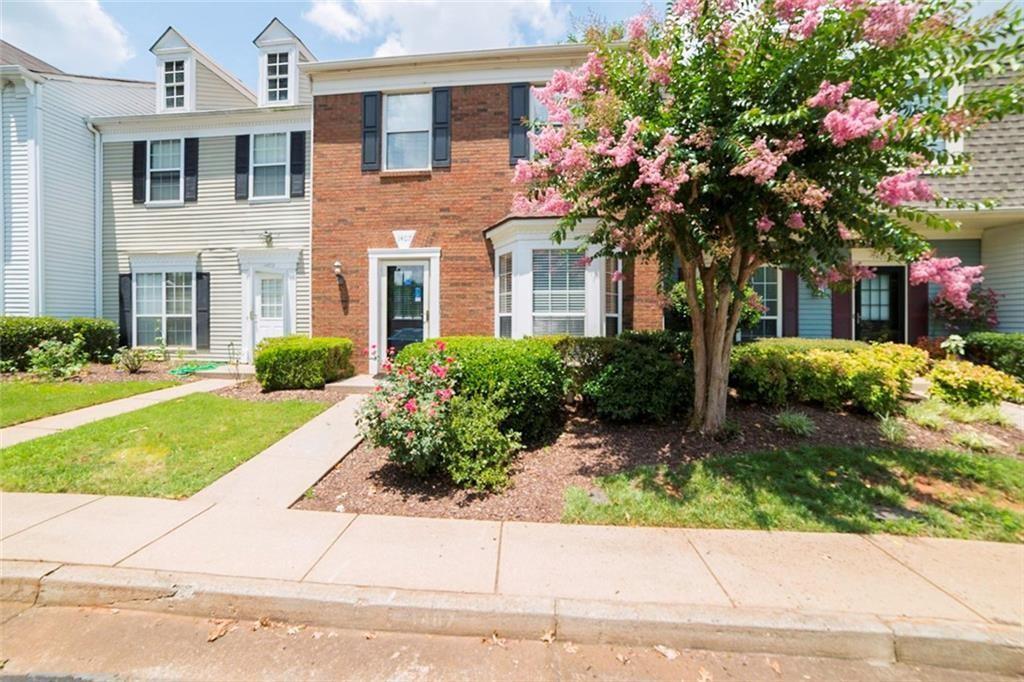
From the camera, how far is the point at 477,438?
14.5ft

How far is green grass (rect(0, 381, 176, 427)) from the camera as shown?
21.1ft

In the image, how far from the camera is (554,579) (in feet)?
9.48

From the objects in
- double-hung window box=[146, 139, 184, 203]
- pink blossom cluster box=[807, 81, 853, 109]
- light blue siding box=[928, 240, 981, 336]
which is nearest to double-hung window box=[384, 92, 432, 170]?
double-hung window box=[146, 139, 184, 203]

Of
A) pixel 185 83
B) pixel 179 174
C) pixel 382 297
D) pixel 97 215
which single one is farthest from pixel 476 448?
pixel 185 83

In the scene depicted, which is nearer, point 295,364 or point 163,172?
point 295,364

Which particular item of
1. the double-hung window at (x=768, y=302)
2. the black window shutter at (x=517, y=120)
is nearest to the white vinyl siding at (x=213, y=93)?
the black window shutter at (x=517, y=120)

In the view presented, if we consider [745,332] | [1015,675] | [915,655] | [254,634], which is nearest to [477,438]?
[254,634]

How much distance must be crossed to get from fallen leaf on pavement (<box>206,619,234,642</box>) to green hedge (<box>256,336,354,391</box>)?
229 inches

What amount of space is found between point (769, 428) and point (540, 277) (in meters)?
4.63

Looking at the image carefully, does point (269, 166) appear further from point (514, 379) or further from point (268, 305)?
point (514, 379)

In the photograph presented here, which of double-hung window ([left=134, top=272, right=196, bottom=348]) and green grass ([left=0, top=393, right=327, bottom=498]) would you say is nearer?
green grass ([left=0, top=393, right=327, bottom=498])

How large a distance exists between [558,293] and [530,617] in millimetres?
6431

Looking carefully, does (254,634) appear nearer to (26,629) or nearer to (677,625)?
(26,629)

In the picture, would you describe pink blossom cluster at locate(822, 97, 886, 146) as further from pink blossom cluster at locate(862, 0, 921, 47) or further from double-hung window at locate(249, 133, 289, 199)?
double-hung window at locate(249, 133, 289, 199)
